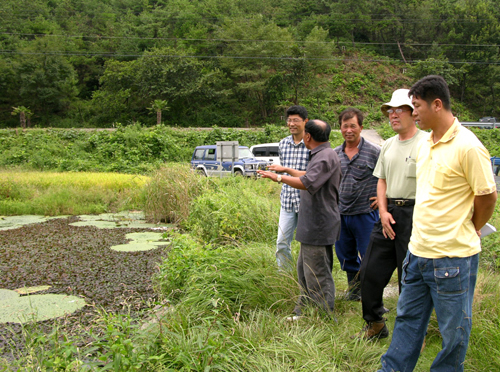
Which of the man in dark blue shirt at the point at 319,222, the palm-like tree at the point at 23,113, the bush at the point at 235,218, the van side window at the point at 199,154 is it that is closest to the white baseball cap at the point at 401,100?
the man in dark blue shirt at the point at 319,222

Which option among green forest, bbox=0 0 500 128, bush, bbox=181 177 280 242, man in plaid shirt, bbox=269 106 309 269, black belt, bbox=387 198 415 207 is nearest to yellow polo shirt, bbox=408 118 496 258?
black belt, bbox=387 198 415 207

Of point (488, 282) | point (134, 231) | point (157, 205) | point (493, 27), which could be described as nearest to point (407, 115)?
point (488, 282)

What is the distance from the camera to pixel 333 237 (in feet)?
11.2

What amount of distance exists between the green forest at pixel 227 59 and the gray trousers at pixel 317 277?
34026 mm

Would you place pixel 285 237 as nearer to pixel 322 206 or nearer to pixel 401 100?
pixel 322 206

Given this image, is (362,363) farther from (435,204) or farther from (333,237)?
(435,204)

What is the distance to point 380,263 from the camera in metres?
3.16

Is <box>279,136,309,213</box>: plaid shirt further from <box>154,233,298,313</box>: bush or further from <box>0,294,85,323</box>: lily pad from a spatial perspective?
<box>0,294,85,323</box>: lily pad

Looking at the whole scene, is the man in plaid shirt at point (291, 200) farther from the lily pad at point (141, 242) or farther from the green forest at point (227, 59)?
the green forest at point (227, 59)

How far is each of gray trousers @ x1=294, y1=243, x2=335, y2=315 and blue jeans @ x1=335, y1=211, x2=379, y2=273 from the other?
1.65ft

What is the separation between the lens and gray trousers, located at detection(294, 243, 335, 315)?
343cm

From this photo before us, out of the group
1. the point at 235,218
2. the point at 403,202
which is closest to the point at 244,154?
the point at 235,218

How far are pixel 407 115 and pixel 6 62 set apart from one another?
48.9 meters

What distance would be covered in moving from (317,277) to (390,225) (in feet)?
2.38
